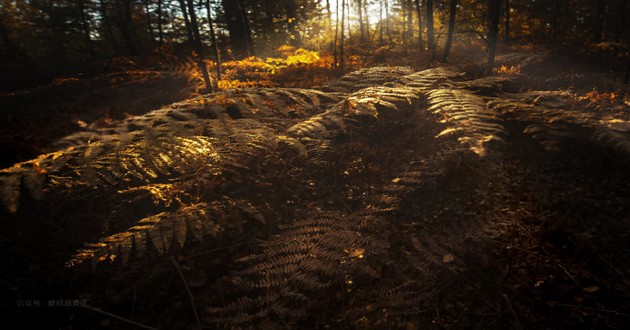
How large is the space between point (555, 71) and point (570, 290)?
13452 mm

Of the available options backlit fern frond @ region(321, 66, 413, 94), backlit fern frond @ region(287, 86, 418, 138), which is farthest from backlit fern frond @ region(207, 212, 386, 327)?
backlit fern frond @ region(321, 66, 413, 94)

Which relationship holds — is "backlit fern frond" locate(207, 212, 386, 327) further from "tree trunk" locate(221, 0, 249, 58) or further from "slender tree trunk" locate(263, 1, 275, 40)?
"slender tree trunk" locate(263, 1, 275, 40)

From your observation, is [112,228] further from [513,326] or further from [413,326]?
[513,326]

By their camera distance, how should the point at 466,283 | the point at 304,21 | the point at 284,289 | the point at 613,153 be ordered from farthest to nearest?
the point at 304,21 < the point at 613,153 < the point at 466,283 < the point at 284,289

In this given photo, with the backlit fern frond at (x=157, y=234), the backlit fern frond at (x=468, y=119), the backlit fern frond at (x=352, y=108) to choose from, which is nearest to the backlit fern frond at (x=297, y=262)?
the backlit fern frond at (x=157, y=234)

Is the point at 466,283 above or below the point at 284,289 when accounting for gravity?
below

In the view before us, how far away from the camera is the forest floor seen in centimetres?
191

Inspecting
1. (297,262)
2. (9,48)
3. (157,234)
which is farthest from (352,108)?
(9,48)

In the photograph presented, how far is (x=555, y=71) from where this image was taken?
11891 mm

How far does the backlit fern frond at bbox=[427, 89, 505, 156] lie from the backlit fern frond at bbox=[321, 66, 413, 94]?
885mm

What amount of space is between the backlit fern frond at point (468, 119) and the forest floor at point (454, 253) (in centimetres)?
28

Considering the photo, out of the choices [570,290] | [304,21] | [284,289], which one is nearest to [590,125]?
[570,290]

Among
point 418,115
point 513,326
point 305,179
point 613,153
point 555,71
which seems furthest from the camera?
point 555,71

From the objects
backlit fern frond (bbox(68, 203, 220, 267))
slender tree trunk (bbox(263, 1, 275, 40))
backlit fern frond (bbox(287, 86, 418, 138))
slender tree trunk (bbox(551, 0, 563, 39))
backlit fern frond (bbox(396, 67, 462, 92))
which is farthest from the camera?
slender tree trunk (bbox(551, 0, 563, 39))
